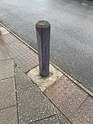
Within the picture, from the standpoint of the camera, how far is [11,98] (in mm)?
2762

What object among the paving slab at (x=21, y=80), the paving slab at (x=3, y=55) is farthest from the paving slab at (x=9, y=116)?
the paving slab at (x=3, y=55)

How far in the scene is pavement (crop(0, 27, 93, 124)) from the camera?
2451mm

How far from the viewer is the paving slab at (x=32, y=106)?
247cm

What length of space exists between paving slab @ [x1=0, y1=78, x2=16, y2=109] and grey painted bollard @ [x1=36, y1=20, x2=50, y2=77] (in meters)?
0.62

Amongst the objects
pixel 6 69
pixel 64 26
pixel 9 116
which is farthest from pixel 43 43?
pixel 64 26

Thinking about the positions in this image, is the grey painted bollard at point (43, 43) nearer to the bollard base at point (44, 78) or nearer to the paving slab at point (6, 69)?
the bollard base at point (44, 78)

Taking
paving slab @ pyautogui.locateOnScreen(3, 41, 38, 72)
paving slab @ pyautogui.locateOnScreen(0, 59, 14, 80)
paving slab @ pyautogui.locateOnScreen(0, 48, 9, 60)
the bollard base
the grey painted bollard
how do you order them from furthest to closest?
paving slab @ pyautogui.locateOnScreen(0, 48, 9, 60) → paving slab @ pyautogui.locateOnScreen(3, 41, 38, 72) → paving slab @ pyautogui.locateOnScreen(0, 59, 14, 80) → the bollard base → the grey painted bollard

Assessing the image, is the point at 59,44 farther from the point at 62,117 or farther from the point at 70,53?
the point at 62,117

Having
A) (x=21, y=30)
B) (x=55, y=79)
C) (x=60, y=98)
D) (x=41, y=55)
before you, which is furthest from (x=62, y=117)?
(x=21, y=30)

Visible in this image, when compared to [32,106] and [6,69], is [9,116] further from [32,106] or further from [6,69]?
[6,69]

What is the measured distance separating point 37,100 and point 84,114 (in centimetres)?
80

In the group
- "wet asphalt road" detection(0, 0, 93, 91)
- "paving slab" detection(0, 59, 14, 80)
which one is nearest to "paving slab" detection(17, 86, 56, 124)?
"paving slab" detection(0, 59, 14, 80)

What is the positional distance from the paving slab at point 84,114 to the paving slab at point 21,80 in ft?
3.26

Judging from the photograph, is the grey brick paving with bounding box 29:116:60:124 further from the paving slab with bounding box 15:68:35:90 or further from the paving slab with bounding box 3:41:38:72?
the paving slab with bounding box 3:41:38:72
